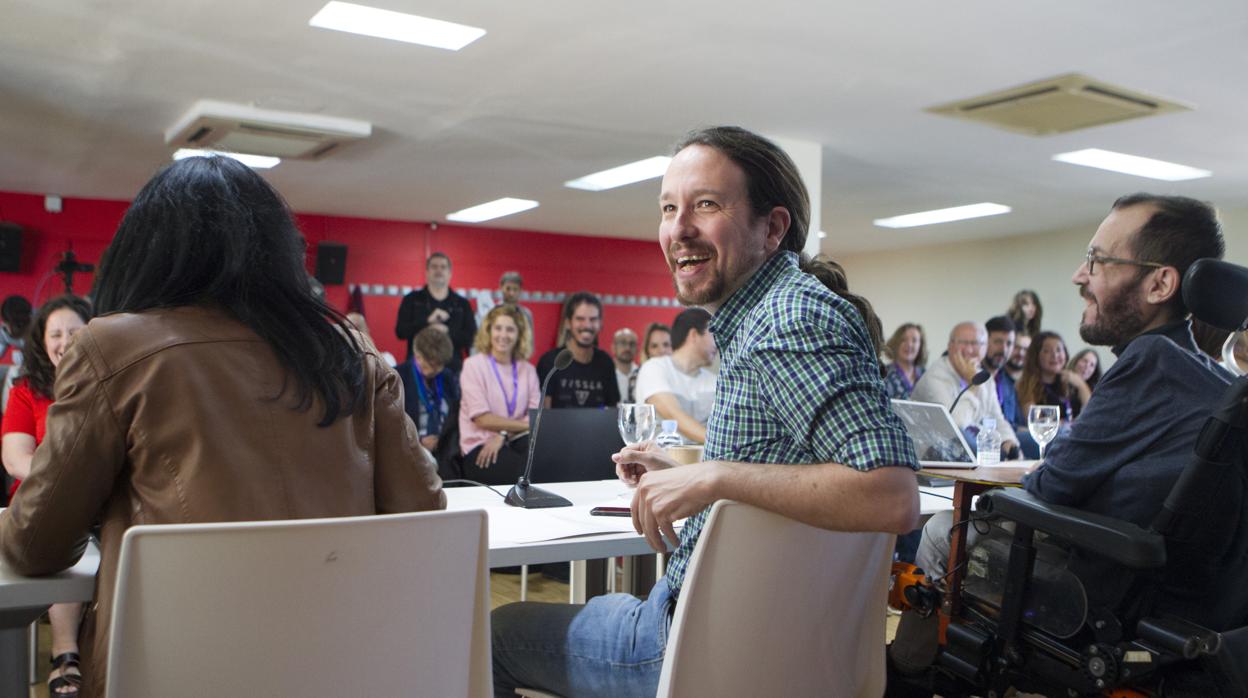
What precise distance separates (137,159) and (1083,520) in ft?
23.8

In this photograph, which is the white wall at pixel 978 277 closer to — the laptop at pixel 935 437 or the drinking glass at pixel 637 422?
the laptop at pixel 935 437

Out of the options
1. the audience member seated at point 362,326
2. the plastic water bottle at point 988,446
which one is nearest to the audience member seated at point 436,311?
the audience member seated at point 362,326

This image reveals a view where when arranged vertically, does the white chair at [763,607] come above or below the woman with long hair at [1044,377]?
below

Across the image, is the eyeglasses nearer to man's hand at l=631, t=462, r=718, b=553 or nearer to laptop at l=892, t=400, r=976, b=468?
laptop at l=892, t=400, r=976, b=468

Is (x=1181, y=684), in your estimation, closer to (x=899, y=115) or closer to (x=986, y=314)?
(x=899, y=115)

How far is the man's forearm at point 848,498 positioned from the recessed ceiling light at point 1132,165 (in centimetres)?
605

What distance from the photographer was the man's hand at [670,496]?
1271 mm

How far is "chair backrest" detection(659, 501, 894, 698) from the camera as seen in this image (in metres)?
1.14

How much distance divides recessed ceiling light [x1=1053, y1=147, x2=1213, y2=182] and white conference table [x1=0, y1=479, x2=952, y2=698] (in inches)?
195

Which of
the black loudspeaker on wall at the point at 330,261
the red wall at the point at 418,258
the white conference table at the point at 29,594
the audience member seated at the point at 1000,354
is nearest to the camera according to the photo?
the white conference table at the point at 29,594

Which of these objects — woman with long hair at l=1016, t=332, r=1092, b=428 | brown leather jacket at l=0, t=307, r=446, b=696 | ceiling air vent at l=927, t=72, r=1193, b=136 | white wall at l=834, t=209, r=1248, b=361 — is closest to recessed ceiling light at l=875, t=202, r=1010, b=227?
white wall at l=834, t=209, r=1248, b=361

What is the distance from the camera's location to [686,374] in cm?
438

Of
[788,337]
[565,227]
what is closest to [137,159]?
[565,227]

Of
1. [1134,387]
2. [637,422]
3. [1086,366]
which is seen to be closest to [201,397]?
[637,422]
